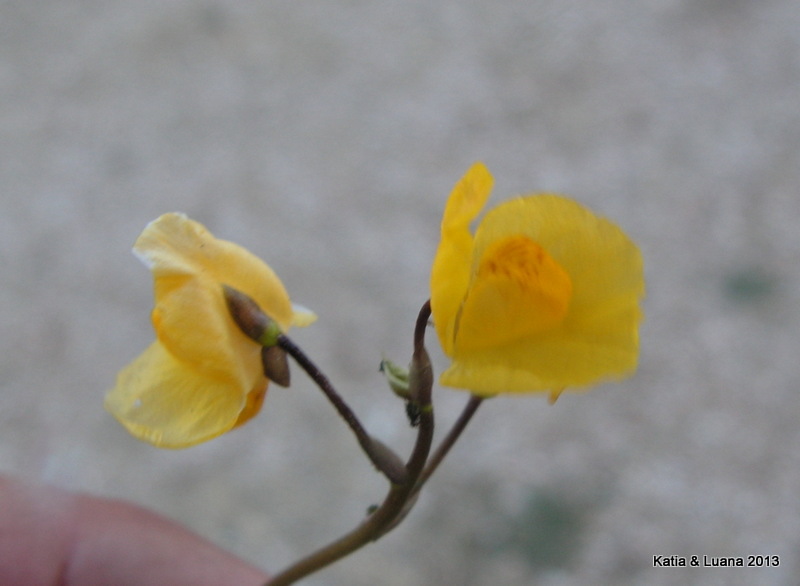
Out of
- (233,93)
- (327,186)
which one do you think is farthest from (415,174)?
(233,93)

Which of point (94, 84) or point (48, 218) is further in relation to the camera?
point (94, 84)

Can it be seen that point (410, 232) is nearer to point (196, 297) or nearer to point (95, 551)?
point (95, 551)

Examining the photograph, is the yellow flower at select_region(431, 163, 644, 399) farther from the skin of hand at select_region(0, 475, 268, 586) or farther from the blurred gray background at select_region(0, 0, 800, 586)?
the blurred gray background at select_region(0, 0, 800, 586)

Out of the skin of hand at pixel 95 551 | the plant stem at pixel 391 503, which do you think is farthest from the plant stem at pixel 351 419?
the skin of hand at pixel 95 551

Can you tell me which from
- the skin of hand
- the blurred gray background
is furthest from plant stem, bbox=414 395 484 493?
the blurred gray background

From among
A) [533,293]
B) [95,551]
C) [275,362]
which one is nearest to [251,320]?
[275,362]

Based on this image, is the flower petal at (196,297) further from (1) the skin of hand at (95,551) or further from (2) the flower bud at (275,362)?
(1) the skin of hand at (95,551)

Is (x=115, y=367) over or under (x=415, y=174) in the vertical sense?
under

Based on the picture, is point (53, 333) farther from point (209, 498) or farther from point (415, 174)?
point (415, 174)

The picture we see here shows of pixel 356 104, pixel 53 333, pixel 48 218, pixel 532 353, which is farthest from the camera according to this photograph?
pixel 356 104
